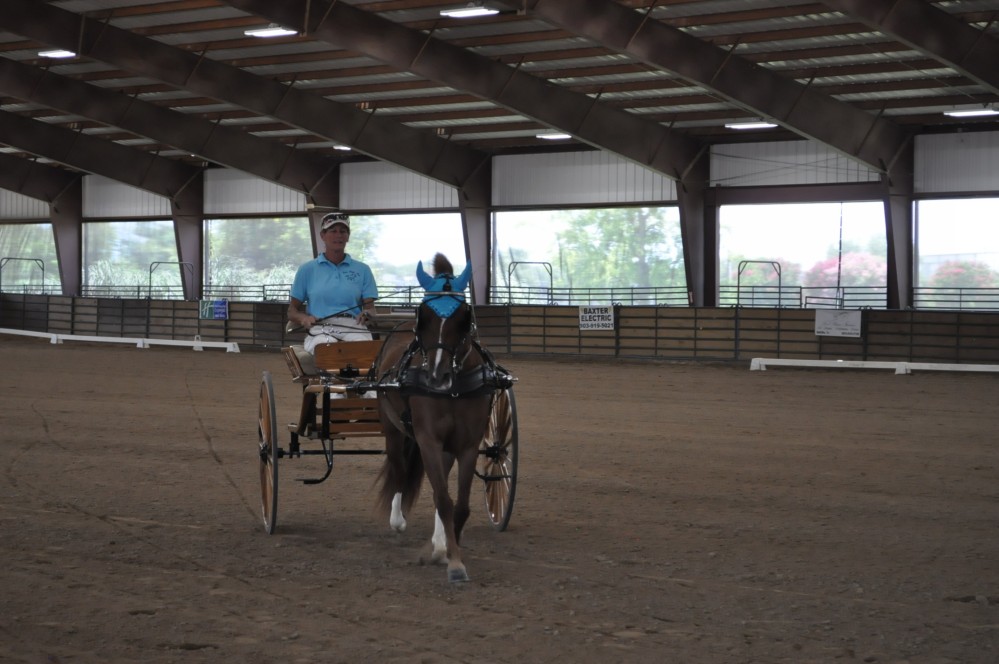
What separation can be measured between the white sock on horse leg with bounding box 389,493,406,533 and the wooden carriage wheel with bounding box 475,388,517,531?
54 cm

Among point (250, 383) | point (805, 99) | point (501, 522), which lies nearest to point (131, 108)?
point (250, 383)

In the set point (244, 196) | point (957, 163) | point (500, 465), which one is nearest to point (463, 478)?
point (500, 465)

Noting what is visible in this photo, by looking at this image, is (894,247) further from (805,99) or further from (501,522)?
(501,522)

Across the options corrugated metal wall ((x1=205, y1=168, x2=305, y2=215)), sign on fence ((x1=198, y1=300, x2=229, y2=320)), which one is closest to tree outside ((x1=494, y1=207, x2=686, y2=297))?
corrugated metal wall ((x1=205, y1=168, x2=305, y2=215))

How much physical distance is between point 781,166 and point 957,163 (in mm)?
3665

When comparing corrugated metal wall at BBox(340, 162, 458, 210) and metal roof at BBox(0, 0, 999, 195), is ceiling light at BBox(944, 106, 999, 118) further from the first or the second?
A: corrugated metal wall at BBox(340, 162, 458, 210)

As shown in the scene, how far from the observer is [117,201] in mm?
36188

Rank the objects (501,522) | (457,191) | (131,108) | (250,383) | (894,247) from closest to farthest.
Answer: (501,522) → (250,383) → (894,247) → (131,108) → (457,191)

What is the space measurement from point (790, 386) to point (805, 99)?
20.8ft

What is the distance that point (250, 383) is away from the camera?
18078 mm

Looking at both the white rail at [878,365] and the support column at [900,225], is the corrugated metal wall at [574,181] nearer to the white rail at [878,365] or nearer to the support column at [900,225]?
the support column at [900,225]

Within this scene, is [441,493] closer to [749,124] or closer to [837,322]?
[837,322]

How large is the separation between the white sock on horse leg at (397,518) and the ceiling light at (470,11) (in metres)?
11.8

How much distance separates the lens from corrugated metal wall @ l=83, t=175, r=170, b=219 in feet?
116
